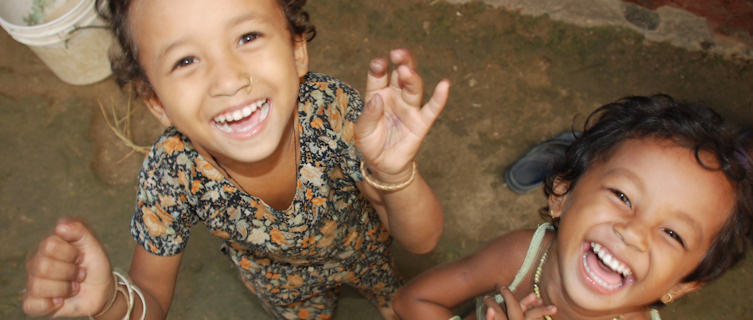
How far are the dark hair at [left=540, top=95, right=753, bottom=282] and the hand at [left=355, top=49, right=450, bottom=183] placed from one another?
1.76 ft

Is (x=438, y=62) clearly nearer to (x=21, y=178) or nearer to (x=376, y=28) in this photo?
(x=376, y=28)

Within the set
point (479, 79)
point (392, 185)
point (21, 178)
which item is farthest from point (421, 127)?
point (21, 178)

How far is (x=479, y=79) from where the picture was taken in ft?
8.68

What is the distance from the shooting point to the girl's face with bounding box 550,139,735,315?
1171 millimetres

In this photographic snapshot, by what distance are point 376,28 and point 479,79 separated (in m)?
0.60

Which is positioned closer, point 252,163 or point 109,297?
point 109,297

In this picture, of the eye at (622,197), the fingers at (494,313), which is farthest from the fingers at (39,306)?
the eye at (622,197)

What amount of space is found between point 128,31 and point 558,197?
3.86 ft

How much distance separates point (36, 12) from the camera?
2.48 meters

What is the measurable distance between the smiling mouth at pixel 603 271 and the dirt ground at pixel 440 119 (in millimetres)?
1096

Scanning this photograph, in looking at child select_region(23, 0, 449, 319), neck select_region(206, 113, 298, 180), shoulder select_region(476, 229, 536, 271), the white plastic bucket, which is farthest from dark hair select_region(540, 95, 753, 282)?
the white plastic bucket

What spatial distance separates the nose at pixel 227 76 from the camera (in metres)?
1.10

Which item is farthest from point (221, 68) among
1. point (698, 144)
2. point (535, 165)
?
point (535, 165)

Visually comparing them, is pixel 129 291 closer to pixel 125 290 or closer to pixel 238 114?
pixel 125 290
